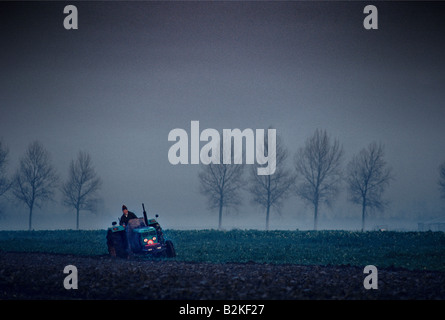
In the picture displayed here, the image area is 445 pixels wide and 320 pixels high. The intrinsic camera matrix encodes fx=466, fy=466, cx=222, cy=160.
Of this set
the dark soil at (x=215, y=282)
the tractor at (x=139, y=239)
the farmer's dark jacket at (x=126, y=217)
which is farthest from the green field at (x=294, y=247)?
the dark soil at (x=215, y=282)

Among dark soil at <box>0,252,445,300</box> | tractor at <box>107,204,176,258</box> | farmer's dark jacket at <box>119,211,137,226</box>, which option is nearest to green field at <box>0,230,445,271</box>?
tractor at <box>107,204,176,258</box>

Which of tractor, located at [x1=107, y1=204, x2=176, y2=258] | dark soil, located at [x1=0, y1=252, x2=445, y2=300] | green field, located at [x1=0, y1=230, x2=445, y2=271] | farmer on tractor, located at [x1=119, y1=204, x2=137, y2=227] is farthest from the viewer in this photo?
green field, located at [x1=0, y1=230, x2=445, y2=271]

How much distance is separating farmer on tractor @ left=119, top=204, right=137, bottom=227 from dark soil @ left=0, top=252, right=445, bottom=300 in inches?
139

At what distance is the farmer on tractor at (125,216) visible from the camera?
23234mm

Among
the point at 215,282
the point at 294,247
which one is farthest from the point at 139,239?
the point at 294,247

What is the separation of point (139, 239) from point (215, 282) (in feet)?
25.7

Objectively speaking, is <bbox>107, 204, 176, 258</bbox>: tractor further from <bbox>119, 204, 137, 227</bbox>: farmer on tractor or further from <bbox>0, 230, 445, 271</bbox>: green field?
<bbox>0, 230, 445, 271</bbox>: green field

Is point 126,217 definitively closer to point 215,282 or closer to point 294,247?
point 215,282

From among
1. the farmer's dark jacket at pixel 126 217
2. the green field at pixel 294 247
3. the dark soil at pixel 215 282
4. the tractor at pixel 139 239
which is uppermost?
the farmer's dark jacket at pixel 126 217

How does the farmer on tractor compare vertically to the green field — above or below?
above

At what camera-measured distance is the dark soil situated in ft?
43.9

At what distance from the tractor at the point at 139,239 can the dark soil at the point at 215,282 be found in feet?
7.75

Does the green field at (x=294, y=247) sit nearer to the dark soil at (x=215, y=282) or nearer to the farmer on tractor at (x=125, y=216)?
the farmer on tractor at (x=125, y=216)

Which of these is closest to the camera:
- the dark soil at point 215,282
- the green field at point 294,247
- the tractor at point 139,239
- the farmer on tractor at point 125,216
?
the dark soil at point 215,282
